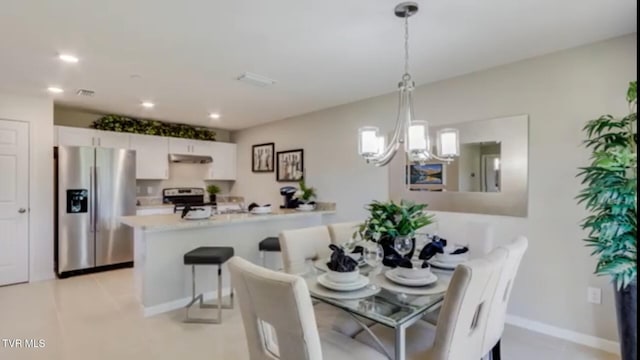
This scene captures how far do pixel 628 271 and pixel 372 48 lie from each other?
224 cm

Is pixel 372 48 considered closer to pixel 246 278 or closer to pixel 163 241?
pixel 246 278

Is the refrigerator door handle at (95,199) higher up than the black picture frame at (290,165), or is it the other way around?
the black picture frame at (290,165)

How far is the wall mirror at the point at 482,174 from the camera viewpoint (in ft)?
9.68

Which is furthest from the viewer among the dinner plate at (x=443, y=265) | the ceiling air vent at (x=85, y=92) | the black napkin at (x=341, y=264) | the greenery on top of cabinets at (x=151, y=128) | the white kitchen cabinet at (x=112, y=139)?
the greenery on top of cabinets at (x=151, y=128)

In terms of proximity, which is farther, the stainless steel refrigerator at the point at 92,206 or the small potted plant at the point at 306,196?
the small potted plant at the point at 306,196

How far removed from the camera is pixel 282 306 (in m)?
1.27

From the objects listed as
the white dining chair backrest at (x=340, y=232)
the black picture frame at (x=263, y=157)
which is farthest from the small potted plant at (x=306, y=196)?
the white dining chair backrest at (x=340, y=232)

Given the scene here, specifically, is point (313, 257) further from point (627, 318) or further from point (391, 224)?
point (627, 318)

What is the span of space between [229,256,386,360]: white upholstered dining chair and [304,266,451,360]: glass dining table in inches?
7.5

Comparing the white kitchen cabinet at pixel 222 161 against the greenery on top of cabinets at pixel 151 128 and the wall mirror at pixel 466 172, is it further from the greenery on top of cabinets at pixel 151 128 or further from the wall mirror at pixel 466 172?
the wall mirror at pixel 466 172

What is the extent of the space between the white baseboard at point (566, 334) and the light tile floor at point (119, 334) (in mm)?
68

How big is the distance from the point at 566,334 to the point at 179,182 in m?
5.95

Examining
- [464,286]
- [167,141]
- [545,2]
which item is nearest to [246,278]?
[464,286]

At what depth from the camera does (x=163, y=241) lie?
3.26 metres
